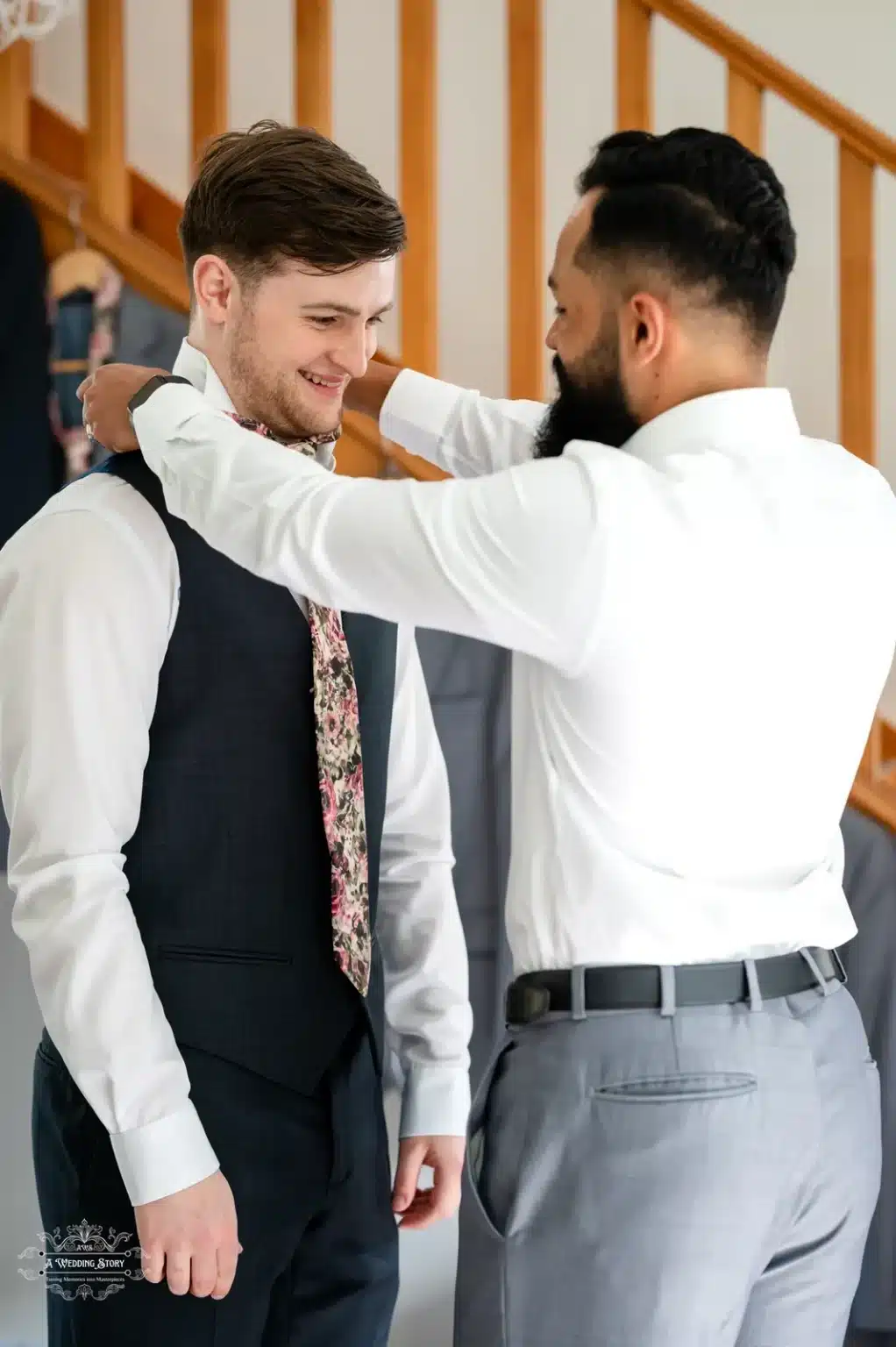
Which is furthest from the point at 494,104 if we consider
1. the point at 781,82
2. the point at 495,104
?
the point at 781,82

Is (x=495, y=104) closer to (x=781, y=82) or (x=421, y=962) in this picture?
(x=781, y=82)

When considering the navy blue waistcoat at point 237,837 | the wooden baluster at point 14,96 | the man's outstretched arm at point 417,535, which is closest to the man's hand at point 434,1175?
the navy blue waistcoat at point 237,837

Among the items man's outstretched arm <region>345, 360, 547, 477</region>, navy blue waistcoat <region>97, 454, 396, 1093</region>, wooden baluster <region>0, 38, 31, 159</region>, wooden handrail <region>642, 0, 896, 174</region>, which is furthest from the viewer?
wooden baluster <region>0, 38, 31, 159</region>

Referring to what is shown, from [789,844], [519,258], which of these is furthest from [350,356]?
[519,258]

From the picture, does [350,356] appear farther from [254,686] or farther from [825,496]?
[825,496]

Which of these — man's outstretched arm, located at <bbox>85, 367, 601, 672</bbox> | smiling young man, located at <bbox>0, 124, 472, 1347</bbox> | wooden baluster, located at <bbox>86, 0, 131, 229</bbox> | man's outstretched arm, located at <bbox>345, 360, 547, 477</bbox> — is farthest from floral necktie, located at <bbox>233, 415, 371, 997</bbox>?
wooden baluster, located at <bbox>86, 0, 131, 229</bbox>

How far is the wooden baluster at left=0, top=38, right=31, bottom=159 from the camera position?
2.25 meters

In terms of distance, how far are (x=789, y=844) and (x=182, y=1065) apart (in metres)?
0.51

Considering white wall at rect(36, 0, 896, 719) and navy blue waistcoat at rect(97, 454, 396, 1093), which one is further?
white wall at rect(36, 0, 896, 719)

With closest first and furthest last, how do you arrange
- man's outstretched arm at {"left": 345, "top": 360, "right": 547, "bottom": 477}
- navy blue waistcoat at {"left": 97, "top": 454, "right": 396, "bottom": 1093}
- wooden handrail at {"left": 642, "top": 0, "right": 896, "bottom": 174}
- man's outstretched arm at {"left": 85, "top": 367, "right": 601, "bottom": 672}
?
man's outstretched arm at {"left": 85, "top": 367, "right": 601, "bottom": 672}, navy blue waistcoat at {"left": 97, "top": 454, "right": 396, "bottom": 1093}, man's outstretched arm at {"left": 345, "top": 360, "right": 547, "bottom": 477}, wooden handrail at {"left": 642, "top": 0, "right": 896, "bottom": 174}

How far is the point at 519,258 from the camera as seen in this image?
2.24 m

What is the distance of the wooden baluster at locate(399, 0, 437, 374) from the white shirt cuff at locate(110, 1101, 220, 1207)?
146 centimetres

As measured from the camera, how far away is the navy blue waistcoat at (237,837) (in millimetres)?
1125

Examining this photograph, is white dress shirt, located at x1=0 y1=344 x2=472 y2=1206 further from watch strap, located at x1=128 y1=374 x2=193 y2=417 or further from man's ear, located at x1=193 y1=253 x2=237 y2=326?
man's ear, located at x1=193 y1=253 x2=237 y2=326
